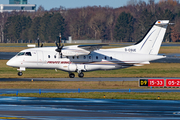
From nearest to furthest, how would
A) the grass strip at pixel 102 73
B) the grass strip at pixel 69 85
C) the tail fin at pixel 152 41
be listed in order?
1. the grass strip at pixel 69 85
2. the tail fin at pixel 152 41
3. the grass strip at pixel 102 73

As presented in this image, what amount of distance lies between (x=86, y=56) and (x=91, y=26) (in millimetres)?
124781

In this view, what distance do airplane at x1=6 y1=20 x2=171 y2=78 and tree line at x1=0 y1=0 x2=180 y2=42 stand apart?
11083 cm

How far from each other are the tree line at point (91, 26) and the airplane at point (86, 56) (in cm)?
11083

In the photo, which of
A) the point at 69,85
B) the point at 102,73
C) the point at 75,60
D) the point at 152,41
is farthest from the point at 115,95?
the point at 102,73

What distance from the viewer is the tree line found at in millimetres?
154125

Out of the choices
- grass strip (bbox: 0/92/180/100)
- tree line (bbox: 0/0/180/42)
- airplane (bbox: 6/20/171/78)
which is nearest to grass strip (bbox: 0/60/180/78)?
airplane (bbox: 6/20/171/78)

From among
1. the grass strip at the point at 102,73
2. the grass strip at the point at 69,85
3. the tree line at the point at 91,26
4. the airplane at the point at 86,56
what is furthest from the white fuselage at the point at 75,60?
the tree line at the point at 91,26

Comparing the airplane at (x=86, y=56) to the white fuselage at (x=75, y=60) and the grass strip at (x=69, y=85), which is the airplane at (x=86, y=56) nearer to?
the white fuselage at (x=75, y=60)

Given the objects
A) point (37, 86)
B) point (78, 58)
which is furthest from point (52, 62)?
point (37, 86)

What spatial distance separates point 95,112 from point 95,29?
479 ft

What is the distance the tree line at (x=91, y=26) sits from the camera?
154 metres

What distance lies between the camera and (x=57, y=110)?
66.8 feet

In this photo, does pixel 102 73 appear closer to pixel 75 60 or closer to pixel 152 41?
pixel 75 60

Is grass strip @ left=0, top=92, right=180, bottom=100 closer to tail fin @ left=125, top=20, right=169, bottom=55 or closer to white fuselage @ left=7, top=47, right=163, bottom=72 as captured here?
white fuselage @ left=7, top=47, right=163, bottom=72
